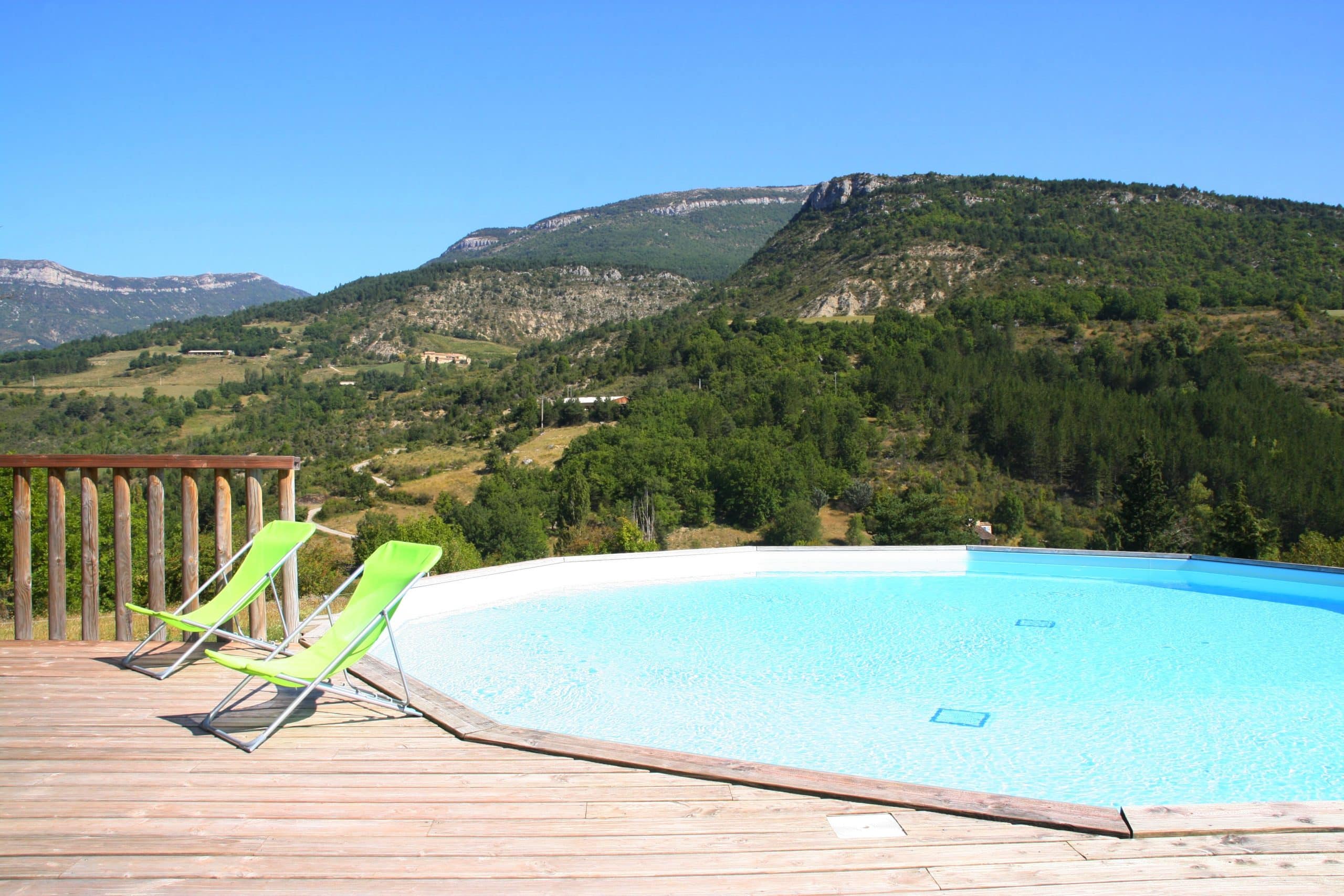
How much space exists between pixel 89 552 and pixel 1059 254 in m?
52.0

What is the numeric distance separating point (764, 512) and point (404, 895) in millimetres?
26148

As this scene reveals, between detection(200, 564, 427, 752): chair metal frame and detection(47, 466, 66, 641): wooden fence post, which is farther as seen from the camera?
detection(47, 466, 66, 641): wooden fence post

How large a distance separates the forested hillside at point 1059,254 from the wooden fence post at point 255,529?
43980 millimetres

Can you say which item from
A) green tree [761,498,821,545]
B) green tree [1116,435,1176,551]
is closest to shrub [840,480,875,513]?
green tree [761,498,821,545]

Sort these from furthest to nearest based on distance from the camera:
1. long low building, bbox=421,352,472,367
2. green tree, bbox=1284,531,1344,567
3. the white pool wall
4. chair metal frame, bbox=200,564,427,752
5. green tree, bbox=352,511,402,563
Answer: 1. long low building, bbox=421,352,472,367
2. green tree, bbox=352,511,402,563
3. green tree, bbox=1284,531,1344,567
4. the white pool wall
5. chair metal frame, bbox=200,564,427,752

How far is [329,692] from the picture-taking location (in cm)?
323

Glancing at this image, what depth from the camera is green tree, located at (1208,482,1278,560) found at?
57.7ft

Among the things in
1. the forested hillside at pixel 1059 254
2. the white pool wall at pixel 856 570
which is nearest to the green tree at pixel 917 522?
the white pool wall at pixel 856 570

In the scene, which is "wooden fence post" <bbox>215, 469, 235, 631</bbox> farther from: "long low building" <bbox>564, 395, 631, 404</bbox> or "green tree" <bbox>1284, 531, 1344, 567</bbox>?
"long low building" <bbox>564, 395, 631, 404</bbox>

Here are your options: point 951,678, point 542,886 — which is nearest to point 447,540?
point 951,678

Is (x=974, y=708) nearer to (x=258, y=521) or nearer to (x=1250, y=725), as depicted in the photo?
(x=1250, y=725)

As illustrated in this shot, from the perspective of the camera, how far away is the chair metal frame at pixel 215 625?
348 centimetres

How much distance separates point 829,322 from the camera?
44.2 m

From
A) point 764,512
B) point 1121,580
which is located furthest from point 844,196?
point 1121,580
